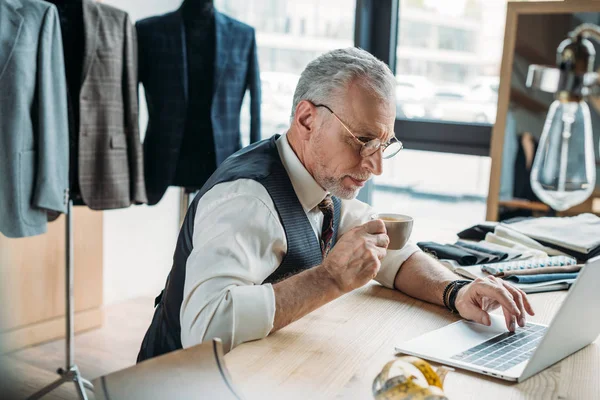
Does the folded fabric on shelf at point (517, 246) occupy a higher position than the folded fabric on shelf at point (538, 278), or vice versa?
the folded fabric on shelf at point (538, 278)

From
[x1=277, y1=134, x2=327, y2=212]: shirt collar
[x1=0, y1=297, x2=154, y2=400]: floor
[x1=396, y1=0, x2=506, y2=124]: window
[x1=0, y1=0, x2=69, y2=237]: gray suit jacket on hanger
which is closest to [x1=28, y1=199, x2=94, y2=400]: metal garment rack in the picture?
[x1=0, y1=297, x2=154, y2=400]: floor

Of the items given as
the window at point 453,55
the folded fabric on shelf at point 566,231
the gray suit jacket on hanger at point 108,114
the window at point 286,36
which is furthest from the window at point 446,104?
the gray suit jacket on hanger at point 108,114

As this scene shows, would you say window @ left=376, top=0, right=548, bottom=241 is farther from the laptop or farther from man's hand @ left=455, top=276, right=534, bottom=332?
the laptop

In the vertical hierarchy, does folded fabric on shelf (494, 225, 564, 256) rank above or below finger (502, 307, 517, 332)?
below

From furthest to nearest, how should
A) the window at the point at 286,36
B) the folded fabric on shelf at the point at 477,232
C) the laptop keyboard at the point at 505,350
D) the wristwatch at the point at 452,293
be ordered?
the window at the point at 286,36 → the folded fabric on shelf at the point at 477,232 → the wristwatch at the point at 452,293 → the laptop keyboard at the point at 505,350

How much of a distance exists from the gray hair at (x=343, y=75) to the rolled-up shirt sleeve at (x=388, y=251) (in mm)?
367

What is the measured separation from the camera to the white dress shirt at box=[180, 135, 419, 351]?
1345 millimetres

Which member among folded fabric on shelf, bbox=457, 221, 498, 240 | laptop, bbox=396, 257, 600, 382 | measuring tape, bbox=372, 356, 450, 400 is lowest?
folded fabric on shelf, bbox=457, 221, 498, 240

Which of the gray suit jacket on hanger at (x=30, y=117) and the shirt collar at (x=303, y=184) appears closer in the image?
the shirt collar at (x=303, y=184)

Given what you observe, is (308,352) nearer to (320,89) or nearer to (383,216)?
(383,216)

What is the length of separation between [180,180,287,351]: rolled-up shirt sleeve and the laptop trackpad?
0.28 m

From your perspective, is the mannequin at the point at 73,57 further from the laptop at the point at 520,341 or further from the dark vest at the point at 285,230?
the laptop at the point at 520,341

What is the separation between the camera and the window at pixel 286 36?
4.14 meters

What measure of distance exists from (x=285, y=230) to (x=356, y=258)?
0.69 ft
